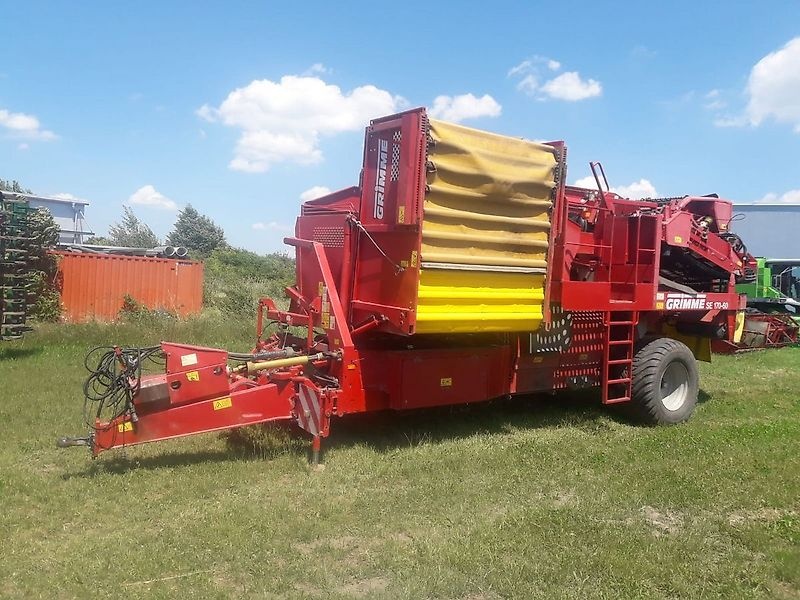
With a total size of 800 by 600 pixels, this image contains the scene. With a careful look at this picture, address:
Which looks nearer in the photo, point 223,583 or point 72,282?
point 223,583

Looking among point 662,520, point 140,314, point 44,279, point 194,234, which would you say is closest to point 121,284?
point 140,314

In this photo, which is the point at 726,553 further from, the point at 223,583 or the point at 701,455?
the point at 223,583

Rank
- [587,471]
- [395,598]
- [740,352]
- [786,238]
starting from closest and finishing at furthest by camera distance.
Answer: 1. [395,598]
2. [587,471]
3. [740,352]
4. [786,238]

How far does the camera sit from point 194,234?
46875 millimetres

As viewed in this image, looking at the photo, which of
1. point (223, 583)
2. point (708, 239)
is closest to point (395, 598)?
point (223, 583)

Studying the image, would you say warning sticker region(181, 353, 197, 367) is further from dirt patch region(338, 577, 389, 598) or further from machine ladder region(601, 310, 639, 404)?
machine ladder region(601, 310, 639, 404)

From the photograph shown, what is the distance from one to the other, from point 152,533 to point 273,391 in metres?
1.71

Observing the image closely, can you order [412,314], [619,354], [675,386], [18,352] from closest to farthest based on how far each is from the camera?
[412,314] < [619,354] < [675,386] < [18,352]

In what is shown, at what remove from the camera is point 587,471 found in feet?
18.4

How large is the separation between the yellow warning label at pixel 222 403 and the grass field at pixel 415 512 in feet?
1.60

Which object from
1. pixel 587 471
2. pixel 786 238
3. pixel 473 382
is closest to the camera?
pixel 587 471

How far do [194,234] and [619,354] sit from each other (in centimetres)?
4317

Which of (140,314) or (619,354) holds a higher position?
(619,354)

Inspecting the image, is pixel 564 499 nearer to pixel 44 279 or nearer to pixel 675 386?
pixel 675 386
